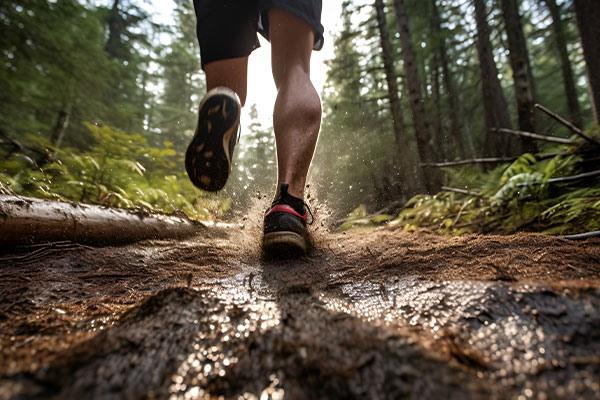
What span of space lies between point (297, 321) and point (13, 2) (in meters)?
8.46

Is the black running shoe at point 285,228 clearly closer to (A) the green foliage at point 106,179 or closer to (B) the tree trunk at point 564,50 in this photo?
(A) the green foliage at point 106,179

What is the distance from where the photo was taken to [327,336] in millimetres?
517

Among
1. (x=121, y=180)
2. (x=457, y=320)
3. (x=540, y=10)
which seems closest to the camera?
(x=457, y=320)

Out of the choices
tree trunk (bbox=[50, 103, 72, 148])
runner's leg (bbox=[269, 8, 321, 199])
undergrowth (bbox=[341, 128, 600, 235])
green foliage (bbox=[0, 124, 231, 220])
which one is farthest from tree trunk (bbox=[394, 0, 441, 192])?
tree trunk (bbox=[50, 103, 72, 148])

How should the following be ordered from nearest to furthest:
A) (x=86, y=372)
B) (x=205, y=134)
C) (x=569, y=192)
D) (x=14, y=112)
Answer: (x=86, y=372) → (x=205, y=134) → (x=569, y=192) → (x=14, y=112)

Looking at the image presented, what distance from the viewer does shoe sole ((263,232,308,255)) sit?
1322 millimetres

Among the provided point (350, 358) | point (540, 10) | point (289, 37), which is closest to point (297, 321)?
point (350, 358)

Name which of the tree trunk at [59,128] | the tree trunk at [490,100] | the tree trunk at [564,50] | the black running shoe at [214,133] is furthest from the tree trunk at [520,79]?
the tree trunk at [59,128]

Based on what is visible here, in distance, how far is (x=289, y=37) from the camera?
1.63m

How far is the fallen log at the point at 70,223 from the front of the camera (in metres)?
1.40

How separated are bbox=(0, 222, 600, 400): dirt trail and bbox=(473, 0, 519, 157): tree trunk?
18.6 ft

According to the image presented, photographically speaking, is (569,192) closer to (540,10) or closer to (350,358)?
(350,358)

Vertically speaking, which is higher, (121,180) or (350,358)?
(121,180)

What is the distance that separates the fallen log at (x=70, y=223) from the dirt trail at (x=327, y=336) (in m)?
0.55
